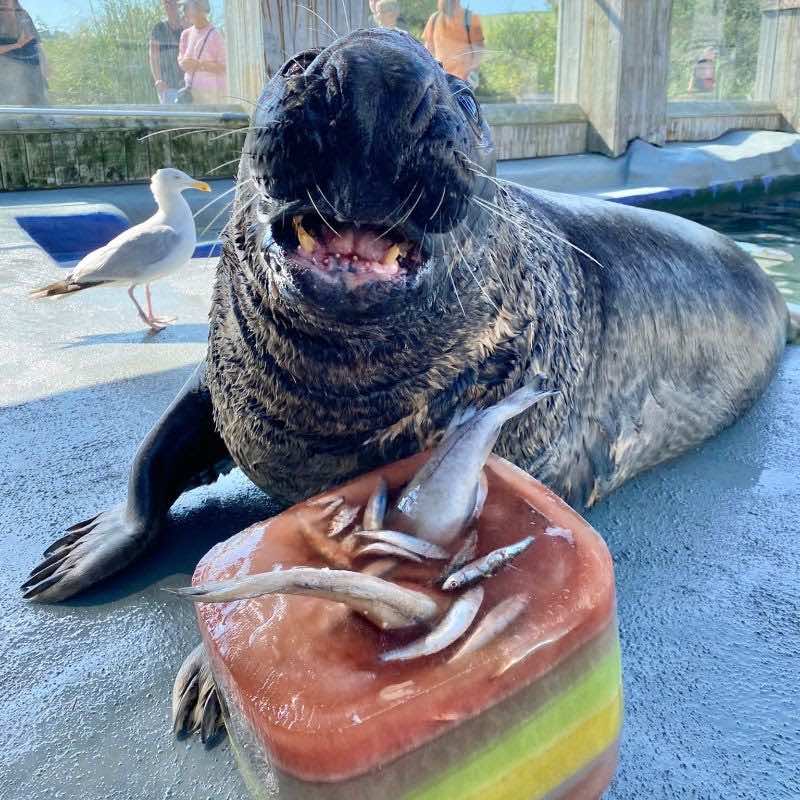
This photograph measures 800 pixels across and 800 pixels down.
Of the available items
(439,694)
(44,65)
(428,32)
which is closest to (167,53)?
Answer: (44,65)

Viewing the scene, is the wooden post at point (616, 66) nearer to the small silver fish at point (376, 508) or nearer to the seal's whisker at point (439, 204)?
the seal's whisker at point (439, 204)

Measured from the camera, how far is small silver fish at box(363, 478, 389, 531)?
3.67 feet

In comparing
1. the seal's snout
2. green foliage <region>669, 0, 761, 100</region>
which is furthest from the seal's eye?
green foliage <region>669, 0, 761, 100</region>

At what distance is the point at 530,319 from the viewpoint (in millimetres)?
1778

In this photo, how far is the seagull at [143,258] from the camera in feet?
11.4

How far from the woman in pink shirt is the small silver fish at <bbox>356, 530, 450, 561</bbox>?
22.3 ft

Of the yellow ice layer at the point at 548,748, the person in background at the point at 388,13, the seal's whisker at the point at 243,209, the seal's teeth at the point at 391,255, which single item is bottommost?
the yellow ice layer at the point at 548,748

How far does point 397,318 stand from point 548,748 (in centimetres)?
77

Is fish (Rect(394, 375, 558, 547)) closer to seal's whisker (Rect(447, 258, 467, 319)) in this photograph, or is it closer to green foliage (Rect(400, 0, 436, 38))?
seal's whisker (Rect(447, 258, 467, 319))

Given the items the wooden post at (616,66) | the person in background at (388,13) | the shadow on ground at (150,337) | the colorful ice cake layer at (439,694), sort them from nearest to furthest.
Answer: the colorful ice cake layer at (439,694)
the shadow on ground at (150,337)
the person in background at (388,13)
the wooden post at (616,66)

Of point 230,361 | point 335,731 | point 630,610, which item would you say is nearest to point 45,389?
point 230,361

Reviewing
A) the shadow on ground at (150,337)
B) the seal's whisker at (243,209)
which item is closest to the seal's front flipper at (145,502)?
the seal's whisker at (243,209)

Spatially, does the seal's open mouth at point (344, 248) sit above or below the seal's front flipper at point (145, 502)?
above

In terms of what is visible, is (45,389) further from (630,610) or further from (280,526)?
(630,610)
